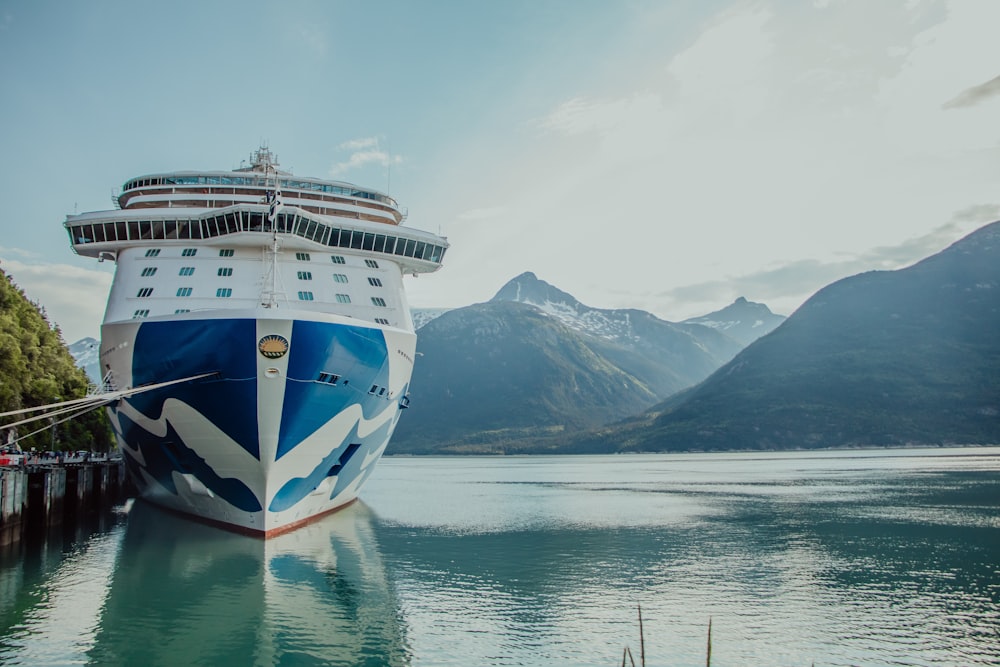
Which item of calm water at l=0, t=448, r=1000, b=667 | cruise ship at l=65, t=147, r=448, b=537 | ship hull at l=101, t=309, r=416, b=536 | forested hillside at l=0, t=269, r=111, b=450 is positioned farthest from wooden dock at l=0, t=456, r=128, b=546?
ship hull at l=101, t=309, r=416, b=536

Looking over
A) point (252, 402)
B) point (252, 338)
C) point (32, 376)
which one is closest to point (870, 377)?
point (32, 376)

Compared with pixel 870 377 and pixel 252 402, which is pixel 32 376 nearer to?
pixel 252 402

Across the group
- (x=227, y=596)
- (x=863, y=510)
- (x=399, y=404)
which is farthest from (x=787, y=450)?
(x=227, y=596)

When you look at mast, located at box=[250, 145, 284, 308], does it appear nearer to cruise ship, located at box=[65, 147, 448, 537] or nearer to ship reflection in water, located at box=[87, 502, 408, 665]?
cruise ship, located at box=[65, 147, 448, 537]

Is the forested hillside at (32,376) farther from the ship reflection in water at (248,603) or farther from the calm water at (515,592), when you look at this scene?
the ship reflection in water at (248,603)

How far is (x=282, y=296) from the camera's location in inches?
1059

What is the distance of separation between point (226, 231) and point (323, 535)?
12605 mm

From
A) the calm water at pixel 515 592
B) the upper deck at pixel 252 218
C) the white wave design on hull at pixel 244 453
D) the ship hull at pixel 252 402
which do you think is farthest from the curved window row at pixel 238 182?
the calm water at pixel 515 592

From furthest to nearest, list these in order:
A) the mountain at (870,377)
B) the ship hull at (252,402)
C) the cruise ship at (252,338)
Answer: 1. the mountain at (870,377)
2. the cruise ship at (252,338)
3. the ship hull at (252,402)

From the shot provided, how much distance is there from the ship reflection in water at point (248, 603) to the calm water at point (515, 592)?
0.24ft

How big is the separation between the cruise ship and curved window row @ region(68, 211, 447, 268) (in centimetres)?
6

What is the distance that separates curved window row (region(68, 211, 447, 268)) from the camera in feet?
90.8

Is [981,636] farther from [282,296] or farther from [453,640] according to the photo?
[282,296]

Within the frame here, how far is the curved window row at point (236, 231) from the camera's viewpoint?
27.7 metres
